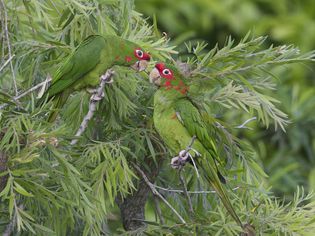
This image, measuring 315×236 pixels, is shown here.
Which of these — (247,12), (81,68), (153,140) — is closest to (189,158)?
(153,140)

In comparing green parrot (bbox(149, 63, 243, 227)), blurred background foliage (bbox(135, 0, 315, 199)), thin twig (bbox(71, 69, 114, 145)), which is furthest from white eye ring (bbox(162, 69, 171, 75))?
blurred background foliage (bbox(135, 0, 315, 199))

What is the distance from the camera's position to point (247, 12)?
11.4 feet

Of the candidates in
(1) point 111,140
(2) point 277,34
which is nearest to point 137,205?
(1) point 111,140

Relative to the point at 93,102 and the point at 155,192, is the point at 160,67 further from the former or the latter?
the point at 155,192

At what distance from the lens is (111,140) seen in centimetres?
164

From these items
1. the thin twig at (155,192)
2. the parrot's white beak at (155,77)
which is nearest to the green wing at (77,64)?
the parrot's white beak at (155,77)

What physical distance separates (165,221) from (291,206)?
277 mm

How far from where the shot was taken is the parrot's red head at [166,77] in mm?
1671

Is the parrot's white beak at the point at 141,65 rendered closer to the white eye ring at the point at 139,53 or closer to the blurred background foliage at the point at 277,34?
the white eye ring at the point at 139,53

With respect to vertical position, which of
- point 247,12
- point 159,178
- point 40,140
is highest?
point 40,140

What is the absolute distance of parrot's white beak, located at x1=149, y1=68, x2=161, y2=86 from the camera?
167 cm

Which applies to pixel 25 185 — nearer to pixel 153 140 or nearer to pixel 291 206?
pixel 153 140

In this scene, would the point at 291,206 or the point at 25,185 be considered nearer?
the point at 25,185

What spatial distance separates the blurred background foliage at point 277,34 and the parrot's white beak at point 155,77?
61.0 inches
